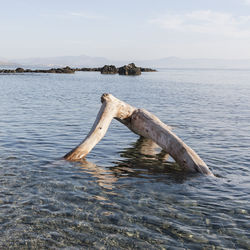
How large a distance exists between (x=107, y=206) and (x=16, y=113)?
15969 millimetres

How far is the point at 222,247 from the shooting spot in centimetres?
565

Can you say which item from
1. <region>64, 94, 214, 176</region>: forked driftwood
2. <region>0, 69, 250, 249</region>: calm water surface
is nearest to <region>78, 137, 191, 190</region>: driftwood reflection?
<region>0, 69, 250, 249</region>: calm water surface

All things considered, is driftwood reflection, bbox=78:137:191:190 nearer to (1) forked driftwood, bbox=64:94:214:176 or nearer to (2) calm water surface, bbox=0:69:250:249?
(2) calm water surface, bbox=0:69:250:249

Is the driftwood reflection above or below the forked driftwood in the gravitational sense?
below

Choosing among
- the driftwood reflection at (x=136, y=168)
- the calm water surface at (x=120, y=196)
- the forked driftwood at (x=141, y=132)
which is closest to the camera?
the calm water surface at (x=120, y=196)

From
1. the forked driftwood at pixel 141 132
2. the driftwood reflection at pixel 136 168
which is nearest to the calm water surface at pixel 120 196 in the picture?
the driftwood reflection at pixel 136 168

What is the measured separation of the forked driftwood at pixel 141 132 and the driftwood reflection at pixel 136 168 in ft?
1.40

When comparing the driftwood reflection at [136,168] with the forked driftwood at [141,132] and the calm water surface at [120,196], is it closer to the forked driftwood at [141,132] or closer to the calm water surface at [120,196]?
the calm water surface at [120,196]

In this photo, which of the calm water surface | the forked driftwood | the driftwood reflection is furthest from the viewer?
the forked driftwood

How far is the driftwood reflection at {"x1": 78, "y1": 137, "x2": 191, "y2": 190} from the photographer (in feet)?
30.4

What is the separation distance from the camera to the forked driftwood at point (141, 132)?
1001cm

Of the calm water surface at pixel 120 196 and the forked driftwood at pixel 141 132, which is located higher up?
the forked driftwood at pixel 141 132

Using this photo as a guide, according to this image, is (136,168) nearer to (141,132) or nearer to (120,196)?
(141,132)

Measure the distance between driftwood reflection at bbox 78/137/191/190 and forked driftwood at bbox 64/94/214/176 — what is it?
427 millimetres
